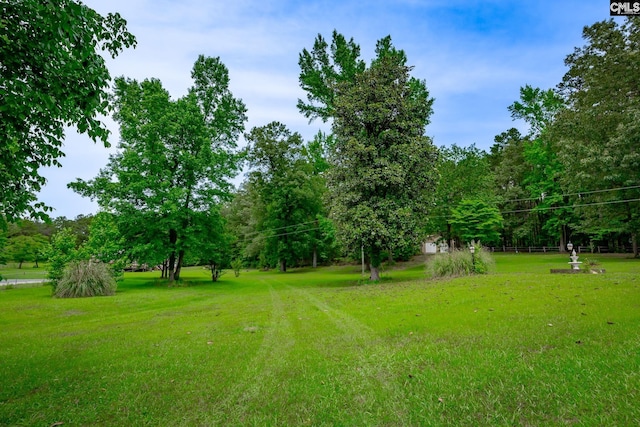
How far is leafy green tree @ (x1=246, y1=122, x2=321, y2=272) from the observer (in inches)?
1411

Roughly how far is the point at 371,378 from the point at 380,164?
13989mm

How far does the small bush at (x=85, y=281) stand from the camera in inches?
576

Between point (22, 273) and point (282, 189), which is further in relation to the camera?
point (22, 273)

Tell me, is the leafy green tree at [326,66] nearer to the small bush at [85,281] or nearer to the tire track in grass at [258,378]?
the small bush at [85,281]

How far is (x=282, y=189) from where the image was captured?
117 feet

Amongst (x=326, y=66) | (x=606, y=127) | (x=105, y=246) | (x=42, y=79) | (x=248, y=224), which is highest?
(x=326, y=66)

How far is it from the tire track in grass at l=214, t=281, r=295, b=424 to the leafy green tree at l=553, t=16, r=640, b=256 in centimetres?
2423

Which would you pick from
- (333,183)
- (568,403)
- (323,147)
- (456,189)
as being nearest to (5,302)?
(333,183)

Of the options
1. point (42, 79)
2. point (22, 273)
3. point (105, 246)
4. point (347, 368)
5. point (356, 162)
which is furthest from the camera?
point (22, 273)

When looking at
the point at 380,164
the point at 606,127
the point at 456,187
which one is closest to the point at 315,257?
the point at 456,187

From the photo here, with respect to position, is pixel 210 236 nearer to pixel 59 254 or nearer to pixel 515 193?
pixel 59 254

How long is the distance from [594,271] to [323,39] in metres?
22.8

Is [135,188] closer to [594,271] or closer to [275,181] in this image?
[275,181]

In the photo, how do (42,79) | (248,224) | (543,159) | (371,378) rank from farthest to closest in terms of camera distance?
(248,224) → (543,159) → (371,378) → (42,79)
